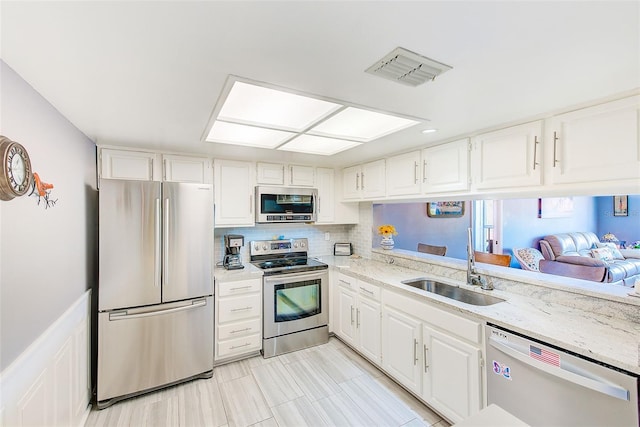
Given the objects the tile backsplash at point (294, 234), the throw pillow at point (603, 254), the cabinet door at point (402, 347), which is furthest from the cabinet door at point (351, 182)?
the throw pillow at point (603, 254)

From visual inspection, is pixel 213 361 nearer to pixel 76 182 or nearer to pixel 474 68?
pixel 76 182

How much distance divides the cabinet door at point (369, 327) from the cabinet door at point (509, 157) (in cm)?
147

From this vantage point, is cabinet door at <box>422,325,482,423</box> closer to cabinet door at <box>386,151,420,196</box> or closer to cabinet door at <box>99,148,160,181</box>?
cabinet door at <box>386,151,420,196</box>

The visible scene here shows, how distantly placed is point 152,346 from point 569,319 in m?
3.02

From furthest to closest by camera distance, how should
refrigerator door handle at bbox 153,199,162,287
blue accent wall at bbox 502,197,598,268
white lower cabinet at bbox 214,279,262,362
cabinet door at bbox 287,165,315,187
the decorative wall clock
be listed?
blue accent wall at bbox 502,197,598,268 < cabinet door at bbox 287,165,315,187 < white lower cabinet at bbox 214,279,262,362 < refrigerator door handle at bbox 153,199,162,287 < the decorative wall clock

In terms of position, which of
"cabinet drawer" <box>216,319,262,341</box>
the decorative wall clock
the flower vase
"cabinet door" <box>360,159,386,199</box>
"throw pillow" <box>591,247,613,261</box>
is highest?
"cabinet door" <box>360,159,386,199</box>

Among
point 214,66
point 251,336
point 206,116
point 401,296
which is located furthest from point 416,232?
point 214,66

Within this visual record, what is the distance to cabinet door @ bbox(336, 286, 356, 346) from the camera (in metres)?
2.98

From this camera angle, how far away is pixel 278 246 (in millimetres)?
3605

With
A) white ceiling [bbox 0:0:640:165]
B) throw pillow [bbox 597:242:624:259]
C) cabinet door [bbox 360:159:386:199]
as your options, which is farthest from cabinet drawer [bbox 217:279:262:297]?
throw pillow [bbox 597:242:624:259]

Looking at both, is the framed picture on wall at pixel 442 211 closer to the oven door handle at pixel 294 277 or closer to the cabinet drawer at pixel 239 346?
the oven door handle at pixel 294 277

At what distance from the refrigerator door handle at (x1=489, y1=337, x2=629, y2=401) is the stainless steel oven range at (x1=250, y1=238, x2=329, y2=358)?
6.27 feet

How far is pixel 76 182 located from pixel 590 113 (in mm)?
3367

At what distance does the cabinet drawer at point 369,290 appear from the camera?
2635mm
